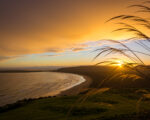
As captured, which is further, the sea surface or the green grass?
the sea surface

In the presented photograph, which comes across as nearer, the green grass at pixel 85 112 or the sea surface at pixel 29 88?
the green grass at pixel 85 112

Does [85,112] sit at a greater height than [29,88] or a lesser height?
greater

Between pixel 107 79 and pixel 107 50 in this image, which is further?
pixel 107 50

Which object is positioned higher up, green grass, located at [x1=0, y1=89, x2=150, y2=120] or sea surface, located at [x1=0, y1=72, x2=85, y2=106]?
green grass, located at [x1=0, y1=89, x2=150, y2=120]

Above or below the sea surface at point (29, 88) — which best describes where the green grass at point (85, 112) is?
above

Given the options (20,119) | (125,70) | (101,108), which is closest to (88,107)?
(101,108)

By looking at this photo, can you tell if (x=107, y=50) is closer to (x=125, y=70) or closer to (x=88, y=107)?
(x=125, y=70)

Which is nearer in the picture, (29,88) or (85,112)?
(85,112)

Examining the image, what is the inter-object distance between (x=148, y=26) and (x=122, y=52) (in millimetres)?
270

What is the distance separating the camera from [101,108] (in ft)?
16.9

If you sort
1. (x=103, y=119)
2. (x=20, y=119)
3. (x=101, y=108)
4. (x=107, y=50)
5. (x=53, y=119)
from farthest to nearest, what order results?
(x=101, y=108) → (x=20, y=119) → (x=53, y=119) → (x=103, y=119) → (x=107, y=50)

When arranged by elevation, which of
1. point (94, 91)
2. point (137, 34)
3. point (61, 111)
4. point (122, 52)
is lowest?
point (61, 111)

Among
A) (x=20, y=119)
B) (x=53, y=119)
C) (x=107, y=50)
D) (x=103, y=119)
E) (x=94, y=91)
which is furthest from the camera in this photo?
(x=20, y=119)

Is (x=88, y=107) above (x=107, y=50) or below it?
below
